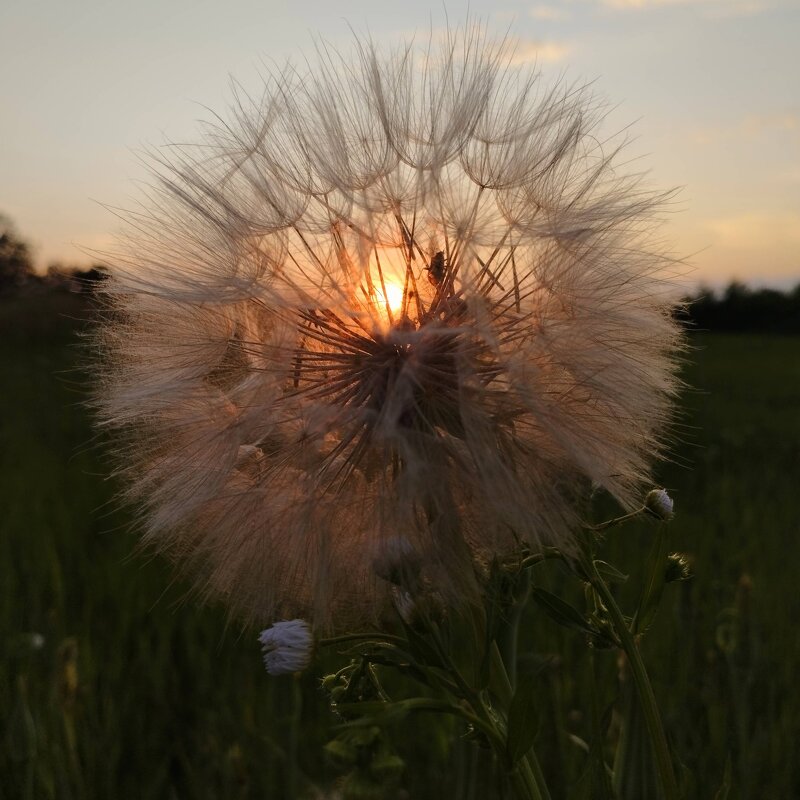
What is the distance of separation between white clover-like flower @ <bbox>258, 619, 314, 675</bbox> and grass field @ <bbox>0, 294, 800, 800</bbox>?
0.25ft

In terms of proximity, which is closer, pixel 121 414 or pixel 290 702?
pixel 121 414

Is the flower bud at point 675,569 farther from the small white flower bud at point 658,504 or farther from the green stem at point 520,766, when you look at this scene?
the green stem at point 520,766

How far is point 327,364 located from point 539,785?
683 mm

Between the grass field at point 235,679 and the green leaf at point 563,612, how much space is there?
212 millimetres

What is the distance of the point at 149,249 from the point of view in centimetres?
152

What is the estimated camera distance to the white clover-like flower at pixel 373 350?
1245mm

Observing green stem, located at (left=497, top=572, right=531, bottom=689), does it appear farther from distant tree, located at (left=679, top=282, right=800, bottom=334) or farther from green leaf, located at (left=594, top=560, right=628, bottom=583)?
distant tree, located at (left=679, top=282, right=800, bottom=334)

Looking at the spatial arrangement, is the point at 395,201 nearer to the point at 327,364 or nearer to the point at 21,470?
the point at 327,364

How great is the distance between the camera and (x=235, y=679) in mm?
2744

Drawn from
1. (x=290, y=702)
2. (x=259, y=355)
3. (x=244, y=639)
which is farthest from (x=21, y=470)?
(x=259, y=355)

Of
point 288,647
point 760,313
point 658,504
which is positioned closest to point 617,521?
point 658,504

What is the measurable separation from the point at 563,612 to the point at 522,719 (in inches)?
9.0

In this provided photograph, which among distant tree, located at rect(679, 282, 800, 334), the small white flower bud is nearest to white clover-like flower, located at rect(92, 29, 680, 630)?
the small white flower bud

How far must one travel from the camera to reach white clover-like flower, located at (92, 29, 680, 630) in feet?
4.09
